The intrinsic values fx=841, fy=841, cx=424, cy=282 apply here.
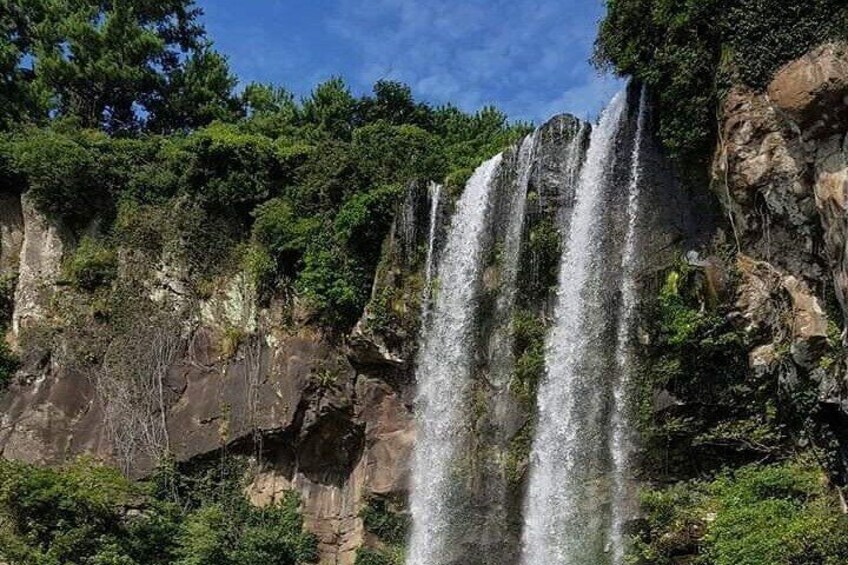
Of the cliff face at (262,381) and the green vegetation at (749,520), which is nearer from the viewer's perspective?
the green vegetation at (749,520)

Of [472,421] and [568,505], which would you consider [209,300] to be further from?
[568,505]

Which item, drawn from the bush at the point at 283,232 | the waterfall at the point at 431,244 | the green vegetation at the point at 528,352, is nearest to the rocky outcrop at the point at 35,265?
the bush at the point at 283,232

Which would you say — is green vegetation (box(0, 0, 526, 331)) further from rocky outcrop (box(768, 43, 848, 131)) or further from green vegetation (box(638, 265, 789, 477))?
rocky outcrop (box(768, 43, 848, 131))

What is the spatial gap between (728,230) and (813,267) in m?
1.85

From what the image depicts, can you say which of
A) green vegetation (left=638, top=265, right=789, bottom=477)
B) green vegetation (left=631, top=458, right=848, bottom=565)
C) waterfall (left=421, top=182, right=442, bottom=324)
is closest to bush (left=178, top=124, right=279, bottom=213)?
waterfall (left=421, top=182, right=442, bottom=324)

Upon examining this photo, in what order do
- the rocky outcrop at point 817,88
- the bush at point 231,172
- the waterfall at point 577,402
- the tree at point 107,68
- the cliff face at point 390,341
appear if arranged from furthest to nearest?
1. the tree at point 107,68
2. the bush at point 231,172
3. the waterfall at point 577,402
4. the cliff face at point 390,341
5. the rocky outcrop at point 817,88

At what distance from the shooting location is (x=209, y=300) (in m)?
19.1

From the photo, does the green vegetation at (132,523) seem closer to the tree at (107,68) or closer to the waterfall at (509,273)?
the waterfall at (509,273)

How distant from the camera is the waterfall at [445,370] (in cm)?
1557

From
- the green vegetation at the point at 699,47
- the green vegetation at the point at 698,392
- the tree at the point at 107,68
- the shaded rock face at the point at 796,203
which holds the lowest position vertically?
the green vegetation at the point at 698,392

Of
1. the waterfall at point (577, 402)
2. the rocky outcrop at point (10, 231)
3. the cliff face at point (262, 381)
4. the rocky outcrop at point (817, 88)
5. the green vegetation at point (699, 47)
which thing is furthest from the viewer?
the rocky outcrop at point (10, 231)

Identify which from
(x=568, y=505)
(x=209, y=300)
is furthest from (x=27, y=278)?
(x=568, y=505)

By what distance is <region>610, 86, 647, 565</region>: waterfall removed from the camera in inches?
514

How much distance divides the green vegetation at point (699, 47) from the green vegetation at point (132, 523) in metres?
10.2
